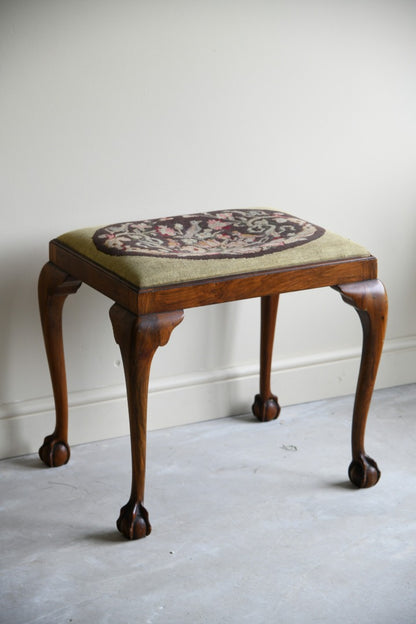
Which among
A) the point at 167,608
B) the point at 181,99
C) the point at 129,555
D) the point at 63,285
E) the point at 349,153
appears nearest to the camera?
the point at 167,608

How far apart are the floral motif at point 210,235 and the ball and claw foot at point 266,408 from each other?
481 millimetres

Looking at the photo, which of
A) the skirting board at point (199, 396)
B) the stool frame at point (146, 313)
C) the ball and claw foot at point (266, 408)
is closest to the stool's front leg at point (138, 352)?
the stool frame at point (146, 313)

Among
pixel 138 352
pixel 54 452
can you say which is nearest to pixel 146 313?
pixel 138 352

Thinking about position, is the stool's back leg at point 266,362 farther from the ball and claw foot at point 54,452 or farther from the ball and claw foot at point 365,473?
the ball and claw foot at point 54,452

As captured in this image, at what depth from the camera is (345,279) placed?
153cm

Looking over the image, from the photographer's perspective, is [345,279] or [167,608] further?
[345,279]

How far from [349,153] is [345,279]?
0.56 meters

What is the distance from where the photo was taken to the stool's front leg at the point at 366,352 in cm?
154

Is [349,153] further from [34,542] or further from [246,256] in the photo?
[34,542]

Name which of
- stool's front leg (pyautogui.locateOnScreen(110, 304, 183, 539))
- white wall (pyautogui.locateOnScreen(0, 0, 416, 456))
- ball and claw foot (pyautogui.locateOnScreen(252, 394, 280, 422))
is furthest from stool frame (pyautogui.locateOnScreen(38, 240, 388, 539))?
ball and claw foot (pyautogui.locateOnScreen(252, 394, 280, 422))

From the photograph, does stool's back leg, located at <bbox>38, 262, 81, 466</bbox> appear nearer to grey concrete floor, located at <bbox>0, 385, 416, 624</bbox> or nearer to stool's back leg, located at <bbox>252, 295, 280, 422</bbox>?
grey concrete floor, located at <bbox>0, 385, 416, 624</bbox>

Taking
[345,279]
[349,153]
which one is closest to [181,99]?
[349,153]

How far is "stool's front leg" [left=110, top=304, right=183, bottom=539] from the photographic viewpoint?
1.37m

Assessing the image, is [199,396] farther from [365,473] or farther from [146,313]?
[146,313]
